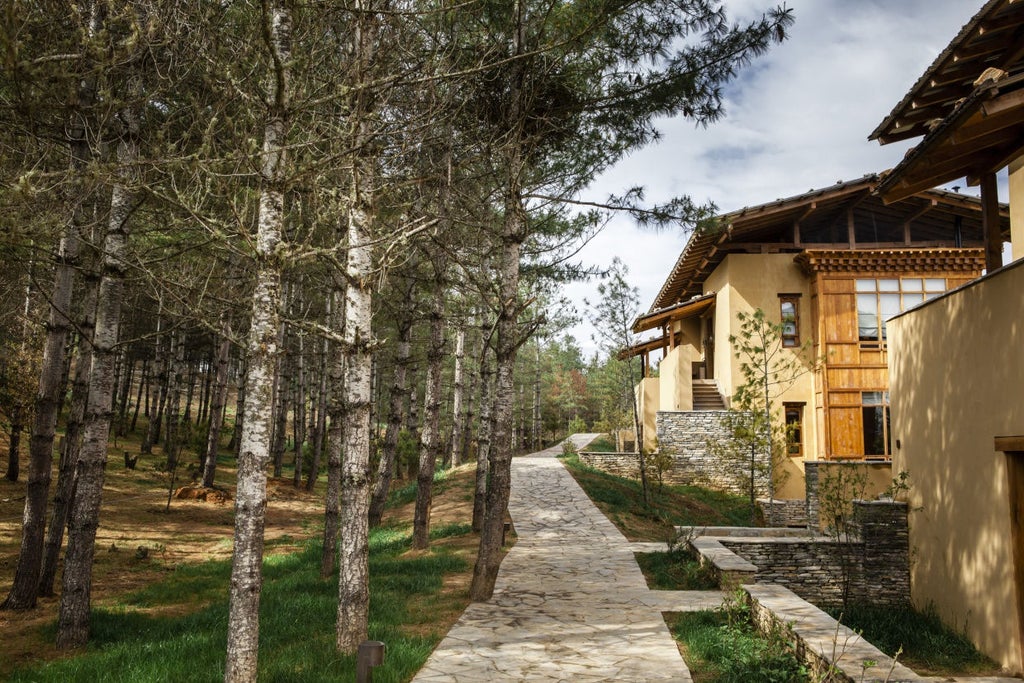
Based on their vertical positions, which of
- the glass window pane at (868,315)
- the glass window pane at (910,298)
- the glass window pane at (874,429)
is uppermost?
the glass window pane at (910,298)

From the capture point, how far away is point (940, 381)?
966cm

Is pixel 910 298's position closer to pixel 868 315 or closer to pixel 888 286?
pixel 888 286

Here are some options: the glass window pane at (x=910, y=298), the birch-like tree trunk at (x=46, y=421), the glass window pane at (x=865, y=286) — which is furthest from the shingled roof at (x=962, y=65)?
the glass window pane at (x=910, y=298)

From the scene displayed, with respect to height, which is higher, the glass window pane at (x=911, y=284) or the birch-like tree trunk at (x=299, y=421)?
the glass window pane at (x=911, y=284)

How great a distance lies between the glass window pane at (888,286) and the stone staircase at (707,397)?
5.97 meters

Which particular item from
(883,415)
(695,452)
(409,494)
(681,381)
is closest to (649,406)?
(681,381)

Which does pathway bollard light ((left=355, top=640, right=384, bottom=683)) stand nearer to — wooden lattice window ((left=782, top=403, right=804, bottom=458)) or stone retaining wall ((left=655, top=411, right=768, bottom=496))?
stone retaining wall ((left=655, top=411, right=768, bottom=496))

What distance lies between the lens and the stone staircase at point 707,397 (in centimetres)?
2323

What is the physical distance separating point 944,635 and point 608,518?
322 inches

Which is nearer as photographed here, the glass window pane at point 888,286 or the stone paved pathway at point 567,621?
the stone paved pathway at point 567,621

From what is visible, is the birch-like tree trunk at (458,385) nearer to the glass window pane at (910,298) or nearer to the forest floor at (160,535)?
the forest floor at (160,535)

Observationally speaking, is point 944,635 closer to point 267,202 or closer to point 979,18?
point 979,18

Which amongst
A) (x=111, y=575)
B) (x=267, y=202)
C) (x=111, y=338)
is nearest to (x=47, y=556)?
(x=111, y=575)

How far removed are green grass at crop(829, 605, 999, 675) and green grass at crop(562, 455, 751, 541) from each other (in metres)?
5.22
